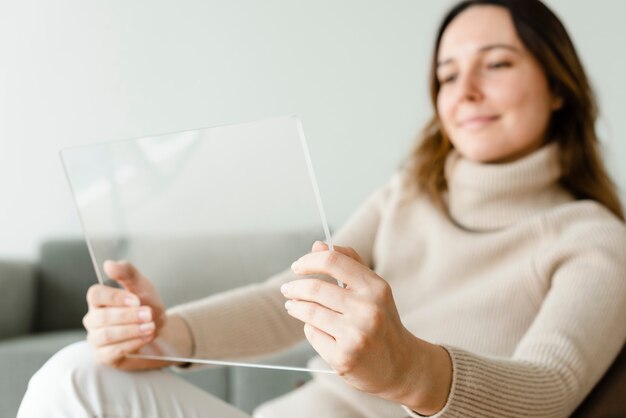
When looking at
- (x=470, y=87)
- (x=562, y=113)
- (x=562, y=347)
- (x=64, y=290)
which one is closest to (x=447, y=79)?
(x=470, y=87)

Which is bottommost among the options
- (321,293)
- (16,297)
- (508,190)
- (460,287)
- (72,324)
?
(72,324)

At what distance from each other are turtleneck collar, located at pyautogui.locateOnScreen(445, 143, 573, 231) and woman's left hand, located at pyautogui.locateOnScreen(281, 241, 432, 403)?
54cm

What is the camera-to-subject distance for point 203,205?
819mm

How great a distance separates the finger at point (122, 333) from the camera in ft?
2.91

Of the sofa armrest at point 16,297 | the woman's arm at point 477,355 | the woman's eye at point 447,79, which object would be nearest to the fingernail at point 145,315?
the woman's arm at point 477,355

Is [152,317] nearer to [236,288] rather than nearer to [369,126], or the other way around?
[236,288]

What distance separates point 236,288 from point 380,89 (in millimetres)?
1380

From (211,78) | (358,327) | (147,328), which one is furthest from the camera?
(211,78)

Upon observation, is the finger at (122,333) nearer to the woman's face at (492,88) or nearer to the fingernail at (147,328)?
the fingernail at (147,328)

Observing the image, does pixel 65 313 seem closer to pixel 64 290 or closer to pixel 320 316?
pixel 64 290

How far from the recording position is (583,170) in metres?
1.23

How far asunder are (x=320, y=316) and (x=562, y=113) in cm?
79

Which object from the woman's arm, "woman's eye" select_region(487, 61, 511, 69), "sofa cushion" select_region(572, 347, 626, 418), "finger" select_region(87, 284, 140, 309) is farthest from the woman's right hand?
"woman's eye" select_region(487, 61, 511, 69)

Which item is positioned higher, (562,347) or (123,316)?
(123,316)
